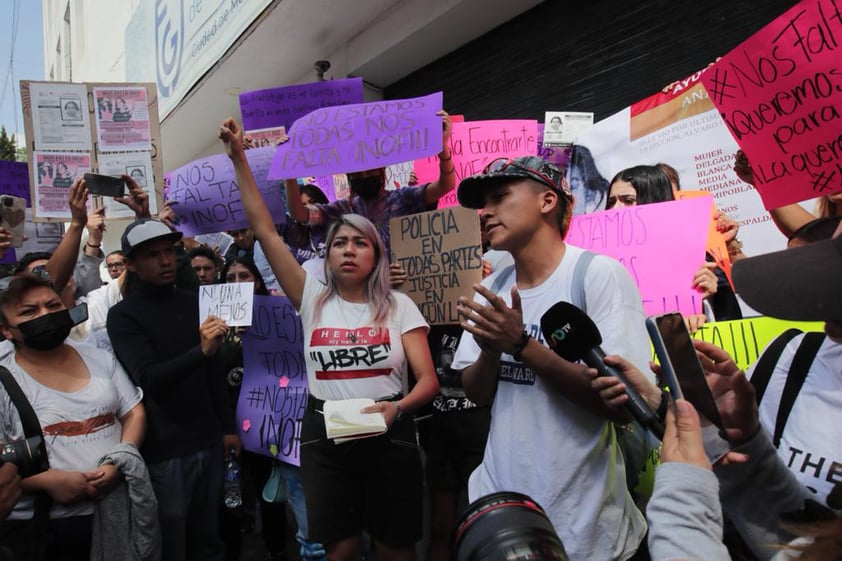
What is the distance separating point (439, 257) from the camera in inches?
120

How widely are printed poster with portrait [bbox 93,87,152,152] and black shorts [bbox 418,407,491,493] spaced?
9.01ft

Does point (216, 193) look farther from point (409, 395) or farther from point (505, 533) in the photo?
point (505, 533)

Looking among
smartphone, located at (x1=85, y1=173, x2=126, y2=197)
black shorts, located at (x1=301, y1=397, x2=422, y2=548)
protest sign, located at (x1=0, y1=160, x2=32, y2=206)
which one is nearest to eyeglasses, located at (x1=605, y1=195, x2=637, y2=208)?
black shorts, located at (x1=301, y1=397, x2=422, y2=548)

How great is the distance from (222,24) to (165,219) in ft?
14.2

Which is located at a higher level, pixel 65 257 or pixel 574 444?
pixel 65 257

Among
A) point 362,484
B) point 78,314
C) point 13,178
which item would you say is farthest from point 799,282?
point 13,178

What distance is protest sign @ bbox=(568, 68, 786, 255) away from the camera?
319 cm

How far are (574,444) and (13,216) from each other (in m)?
3.90

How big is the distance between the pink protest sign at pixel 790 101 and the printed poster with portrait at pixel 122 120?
141 inches

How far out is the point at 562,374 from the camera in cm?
174

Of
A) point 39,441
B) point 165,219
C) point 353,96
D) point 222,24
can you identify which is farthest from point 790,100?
point 222,24

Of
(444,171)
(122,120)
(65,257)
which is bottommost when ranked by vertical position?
(65,257)

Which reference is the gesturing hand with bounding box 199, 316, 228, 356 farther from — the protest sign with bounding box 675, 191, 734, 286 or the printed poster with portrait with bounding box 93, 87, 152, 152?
the protest sign with bounding box 675, 191, 734, 286

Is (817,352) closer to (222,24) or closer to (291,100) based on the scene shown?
(291,100)
